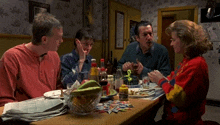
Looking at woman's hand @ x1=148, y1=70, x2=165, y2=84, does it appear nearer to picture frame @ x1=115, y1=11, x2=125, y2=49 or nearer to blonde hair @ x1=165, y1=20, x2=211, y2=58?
blonde hair @ x1=165, y1=20, x2=211, y2=58

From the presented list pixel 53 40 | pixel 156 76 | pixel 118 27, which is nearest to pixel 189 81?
pixel 156 76

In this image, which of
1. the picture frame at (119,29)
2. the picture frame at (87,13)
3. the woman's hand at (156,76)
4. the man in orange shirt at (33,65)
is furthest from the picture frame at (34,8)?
the woman's hand at (156,76)

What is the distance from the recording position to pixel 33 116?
92 cm

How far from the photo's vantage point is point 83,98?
98 cm

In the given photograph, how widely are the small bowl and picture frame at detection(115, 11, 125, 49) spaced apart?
3643 mm

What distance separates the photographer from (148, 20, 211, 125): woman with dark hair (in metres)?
1.24

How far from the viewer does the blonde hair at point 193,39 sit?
138 cm

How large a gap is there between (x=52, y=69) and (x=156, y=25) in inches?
170

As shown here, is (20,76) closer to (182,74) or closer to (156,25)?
(182,74)

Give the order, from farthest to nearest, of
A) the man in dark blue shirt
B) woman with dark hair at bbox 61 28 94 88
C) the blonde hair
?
Result: the man in dark blue shirt → woman with dark hair at bbox 61 28 94 88 → the blonde hair

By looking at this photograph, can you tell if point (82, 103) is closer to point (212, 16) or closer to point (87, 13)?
point (87, 13)

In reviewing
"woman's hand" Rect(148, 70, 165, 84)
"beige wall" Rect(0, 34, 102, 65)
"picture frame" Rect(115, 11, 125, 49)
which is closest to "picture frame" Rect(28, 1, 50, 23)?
"beige wall" Rect(0, 34, 102, 65)

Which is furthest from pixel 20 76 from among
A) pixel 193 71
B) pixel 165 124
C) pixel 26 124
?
pixel 193 71

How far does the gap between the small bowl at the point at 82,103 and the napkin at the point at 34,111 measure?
0.07 meters
